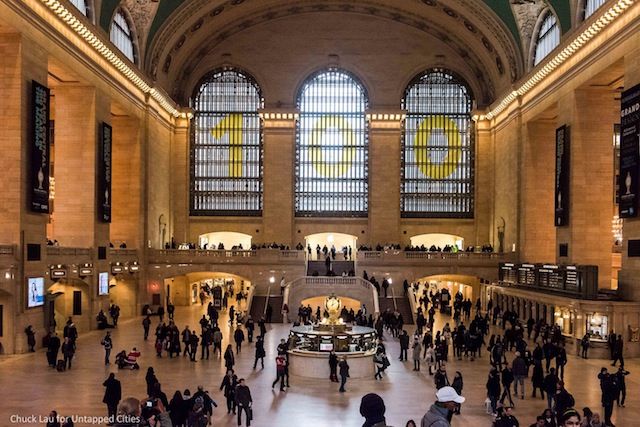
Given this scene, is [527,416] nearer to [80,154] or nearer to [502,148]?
[80,154]

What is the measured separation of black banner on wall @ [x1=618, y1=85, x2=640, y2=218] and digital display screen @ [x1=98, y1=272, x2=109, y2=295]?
67.7ft

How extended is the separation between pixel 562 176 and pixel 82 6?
21.3 m

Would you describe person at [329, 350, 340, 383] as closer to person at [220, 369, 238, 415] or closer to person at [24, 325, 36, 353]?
person at [220, 369, 238, 415]

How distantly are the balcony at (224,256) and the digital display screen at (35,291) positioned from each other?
14.9 metres

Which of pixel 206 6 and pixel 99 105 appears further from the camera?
pixel 206 6

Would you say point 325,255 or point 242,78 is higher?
point 242,78

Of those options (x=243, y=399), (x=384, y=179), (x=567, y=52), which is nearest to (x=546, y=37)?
(x=567, y=52)

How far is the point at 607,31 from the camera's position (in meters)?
27.0

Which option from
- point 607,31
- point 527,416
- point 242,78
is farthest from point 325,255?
point 527,416

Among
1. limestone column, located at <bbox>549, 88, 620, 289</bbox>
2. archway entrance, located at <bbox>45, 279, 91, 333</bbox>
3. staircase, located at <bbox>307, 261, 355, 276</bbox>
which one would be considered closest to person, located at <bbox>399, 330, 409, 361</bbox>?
limestone column, located at <bbox>549, 88, 620, 289</bbox>

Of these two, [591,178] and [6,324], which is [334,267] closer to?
[591,178]

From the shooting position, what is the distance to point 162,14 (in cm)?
3803

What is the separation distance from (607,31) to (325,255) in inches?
765

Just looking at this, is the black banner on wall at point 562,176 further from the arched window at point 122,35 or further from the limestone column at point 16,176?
the limestone column at point 16,176
